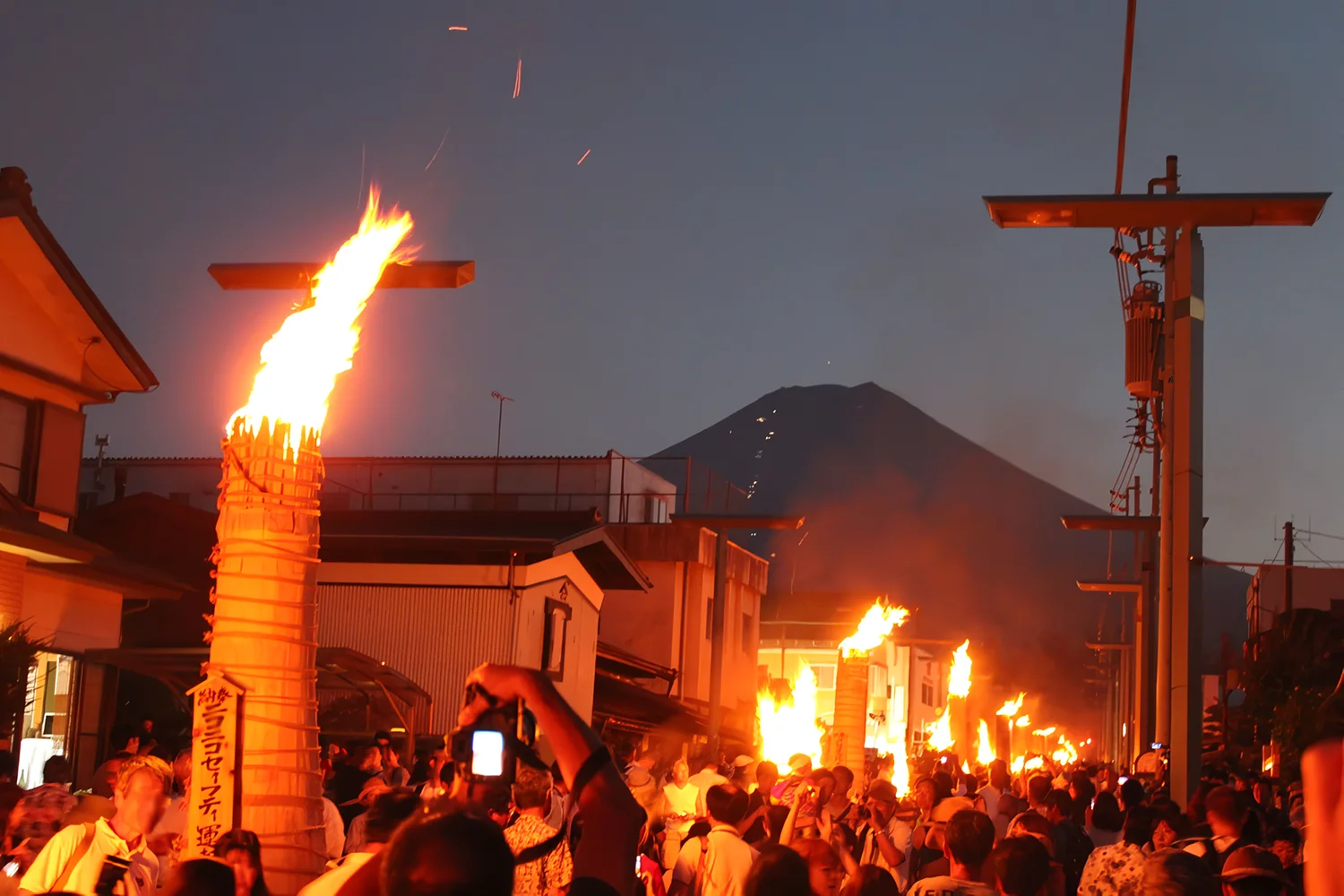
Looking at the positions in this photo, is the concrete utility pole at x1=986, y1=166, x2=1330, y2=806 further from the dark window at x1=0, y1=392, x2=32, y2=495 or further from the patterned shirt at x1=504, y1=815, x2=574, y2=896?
the dark window at x1=0, y1=392, x2=32, y2=495

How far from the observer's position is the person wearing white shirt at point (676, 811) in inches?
463

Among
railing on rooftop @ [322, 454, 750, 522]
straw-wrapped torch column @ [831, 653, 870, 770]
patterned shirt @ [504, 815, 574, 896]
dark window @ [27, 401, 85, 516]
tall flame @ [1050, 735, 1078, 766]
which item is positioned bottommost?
tall flame @ [1050, 735, 1078, 766]

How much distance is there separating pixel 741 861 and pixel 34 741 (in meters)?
15.6

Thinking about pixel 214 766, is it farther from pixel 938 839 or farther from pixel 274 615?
pixel 938 839

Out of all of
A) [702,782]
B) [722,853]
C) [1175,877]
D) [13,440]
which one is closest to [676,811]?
[702,782]

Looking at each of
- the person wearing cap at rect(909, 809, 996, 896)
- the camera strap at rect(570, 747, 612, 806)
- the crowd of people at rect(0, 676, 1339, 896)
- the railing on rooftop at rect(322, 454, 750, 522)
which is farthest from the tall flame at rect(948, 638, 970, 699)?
the camera strap at rect(570, 747, 612, 806)

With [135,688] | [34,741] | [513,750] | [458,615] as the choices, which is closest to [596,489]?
[458,615]

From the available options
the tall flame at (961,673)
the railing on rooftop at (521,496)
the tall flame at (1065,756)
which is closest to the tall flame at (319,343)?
the tall flame at (961,673)

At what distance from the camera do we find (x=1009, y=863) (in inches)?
286

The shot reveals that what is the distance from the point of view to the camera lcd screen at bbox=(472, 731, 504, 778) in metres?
4.46

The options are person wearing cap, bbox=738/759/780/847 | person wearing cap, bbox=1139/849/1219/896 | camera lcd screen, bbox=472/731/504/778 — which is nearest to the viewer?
camera lcd screen, bbox=472/731/504/778

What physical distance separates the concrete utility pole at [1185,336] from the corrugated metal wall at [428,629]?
14.1 metres

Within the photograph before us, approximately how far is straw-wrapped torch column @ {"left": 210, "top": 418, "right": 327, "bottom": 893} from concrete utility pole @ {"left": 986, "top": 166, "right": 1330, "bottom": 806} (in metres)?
9.15

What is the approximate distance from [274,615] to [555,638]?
22.4m
